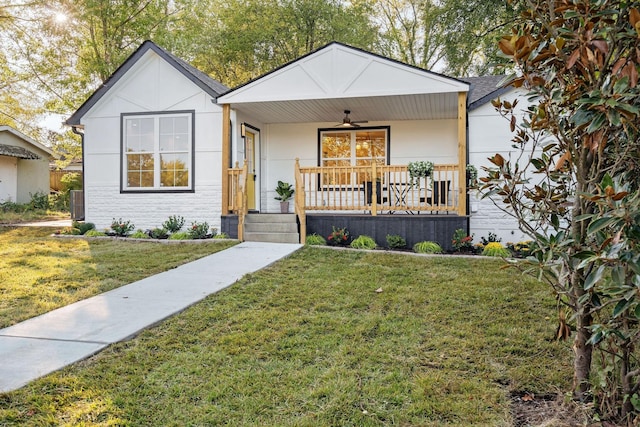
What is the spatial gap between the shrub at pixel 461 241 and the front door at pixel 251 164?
16.8ft

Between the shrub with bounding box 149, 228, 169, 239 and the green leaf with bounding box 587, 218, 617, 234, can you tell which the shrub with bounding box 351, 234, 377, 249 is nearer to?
the shrub with bounding box 149, 228, 169, 239

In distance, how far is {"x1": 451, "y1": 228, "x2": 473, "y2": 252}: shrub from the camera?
805 centimetres

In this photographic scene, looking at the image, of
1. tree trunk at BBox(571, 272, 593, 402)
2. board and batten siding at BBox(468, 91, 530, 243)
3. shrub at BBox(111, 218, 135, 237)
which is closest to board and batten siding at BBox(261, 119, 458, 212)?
board and batten siding at BBox(468, 91, 530, 243)

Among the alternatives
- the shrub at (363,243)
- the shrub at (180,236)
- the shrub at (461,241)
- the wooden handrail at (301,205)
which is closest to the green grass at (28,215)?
the shrub at (180,236)

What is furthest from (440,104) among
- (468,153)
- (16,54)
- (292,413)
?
(16,54)

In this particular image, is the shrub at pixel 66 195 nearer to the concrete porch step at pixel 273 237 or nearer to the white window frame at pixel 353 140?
the white window frame at pixel 353 140

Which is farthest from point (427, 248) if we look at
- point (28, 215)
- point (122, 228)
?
point (28, 215)

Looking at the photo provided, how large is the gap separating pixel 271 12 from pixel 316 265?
54.5ft

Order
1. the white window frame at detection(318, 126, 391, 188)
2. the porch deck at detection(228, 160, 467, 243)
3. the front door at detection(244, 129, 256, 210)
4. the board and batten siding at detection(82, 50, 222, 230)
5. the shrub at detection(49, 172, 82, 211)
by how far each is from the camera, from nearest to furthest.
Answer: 1. the porch deck at detection(228, 160, 467, 243)
2. the board and batten siding at detection(82, 50, 222, 230)
3. the front door at detection(244, 129, 256, 210)
4. the white window frame at detection(318, 126, 391, 188)
5. the shrub at detection(49, 172, 82, 211)

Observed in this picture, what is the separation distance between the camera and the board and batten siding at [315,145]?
11055 mm

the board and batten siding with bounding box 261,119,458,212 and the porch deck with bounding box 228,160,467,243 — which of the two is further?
the board and batten siding with bounding box 261,119,458,212

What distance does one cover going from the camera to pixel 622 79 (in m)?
1.74

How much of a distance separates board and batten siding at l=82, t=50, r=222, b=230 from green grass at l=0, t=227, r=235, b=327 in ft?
4.21

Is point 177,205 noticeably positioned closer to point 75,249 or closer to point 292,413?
point 75,249
